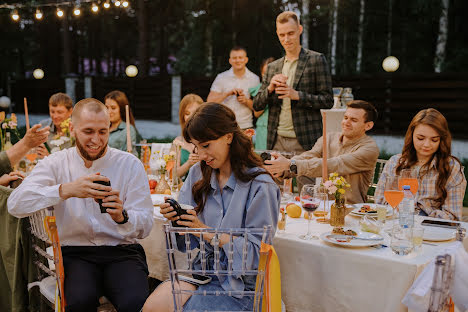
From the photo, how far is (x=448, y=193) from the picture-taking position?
2.92 metres

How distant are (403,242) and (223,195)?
2.65 feet

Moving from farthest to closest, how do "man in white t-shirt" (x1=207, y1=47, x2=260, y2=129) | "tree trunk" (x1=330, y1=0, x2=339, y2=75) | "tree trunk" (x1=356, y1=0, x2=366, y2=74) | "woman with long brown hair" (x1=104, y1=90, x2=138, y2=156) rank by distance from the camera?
"tree trunk" (x1=330, y1=0, x2=339, y2=75) < "tree trunk" (x1=356, y1=0, x2=366, y2=74) < "man in white t-shirt" (x1=207, y1=47, x2=260, y2=129) < "woman with long brown hair" (x1=104, y1=90, x2=138, y2=156)

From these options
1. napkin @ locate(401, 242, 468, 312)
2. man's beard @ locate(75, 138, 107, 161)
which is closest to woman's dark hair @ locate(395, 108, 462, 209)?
napkin @ locate(401, 242, 468, 312)

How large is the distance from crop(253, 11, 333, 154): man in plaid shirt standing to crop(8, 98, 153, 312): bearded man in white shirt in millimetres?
1891

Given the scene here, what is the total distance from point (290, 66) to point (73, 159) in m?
2.41

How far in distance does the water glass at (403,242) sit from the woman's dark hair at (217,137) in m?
0.63

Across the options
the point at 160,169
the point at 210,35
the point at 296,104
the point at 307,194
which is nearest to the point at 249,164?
the point at 307,194

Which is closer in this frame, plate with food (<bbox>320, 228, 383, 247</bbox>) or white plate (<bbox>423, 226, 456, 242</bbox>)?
plate with food (<bbox>320, 228, 383, 247</bbox>)

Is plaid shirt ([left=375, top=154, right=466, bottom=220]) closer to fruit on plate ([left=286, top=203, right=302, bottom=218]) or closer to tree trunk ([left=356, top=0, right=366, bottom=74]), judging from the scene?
fruit on plate ([left=286, top=203, right=302, bottom=218])

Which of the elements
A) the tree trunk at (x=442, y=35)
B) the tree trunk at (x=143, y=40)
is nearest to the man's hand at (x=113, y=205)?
the tree trunk at (x=442, y=35)

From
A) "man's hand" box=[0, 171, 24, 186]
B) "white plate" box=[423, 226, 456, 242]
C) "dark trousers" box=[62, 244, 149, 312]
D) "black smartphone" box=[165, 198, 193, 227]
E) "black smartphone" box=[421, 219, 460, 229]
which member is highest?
"black smartphone" box=[165, 198, 193, 227]

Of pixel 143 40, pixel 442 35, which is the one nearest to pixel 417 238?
pixel 442 35

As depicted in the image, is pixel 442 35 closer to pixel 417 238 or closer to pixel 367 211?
pixel 367 211

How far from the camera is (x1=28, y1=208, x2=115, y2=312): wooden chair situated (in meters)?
2.09
